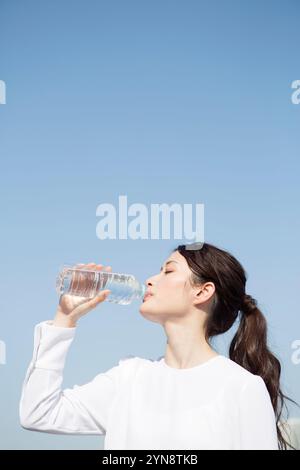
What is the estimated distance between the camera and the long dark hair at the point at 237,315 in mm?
1947

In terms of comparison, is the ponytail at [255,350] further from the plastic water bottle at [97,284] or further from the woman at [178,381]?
the plastic water bottle at [97,284]

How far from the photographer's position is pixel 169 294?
1860 millimetres

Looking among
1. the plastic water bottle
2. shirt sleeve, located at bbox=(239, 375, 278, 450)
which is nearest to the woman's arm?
the plastic water bottle

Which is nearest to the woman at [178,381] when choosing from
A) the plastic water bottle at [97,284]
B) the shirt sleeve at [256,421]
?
the shirt sleeve at [256,421]

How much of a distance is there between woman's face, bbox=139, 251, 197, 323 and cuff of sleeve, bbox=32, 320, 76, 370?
26 centimetres

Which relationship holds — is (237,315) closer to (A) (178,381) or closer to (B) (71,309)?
(A) (178,381)

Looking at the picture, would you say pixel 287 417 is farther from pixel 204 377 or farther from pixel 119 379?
pixel 119 379

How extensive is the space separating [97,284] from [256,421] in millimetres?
737

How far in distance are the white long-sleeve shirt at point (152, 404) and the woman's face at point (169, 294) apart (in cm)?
18
